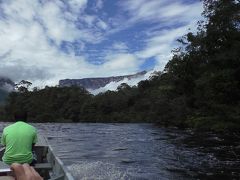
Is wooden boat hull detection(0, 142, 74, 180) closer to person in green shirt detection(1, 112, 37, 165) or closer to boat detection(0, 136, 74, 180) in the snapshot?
boat detection(0, 136, 74, 180)

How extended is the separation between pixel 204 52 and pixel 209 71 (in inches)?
190

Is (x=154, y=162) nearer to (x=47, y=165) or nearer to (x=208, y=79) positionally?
(x=47, y=165)

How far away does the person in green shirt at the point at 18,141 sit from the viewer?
29.0 ft

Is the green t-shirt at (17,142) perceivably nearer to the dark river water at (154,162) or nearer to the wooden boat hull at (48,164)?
the wooden boat hull at (48,164)

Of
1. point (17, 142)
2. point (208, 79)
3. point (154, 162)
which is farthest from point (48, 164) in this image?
point (208, 79)

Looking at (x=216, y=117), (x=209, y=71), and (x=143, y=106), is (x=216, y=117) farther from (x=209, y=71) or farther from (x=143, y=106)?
(x=143, y=106)

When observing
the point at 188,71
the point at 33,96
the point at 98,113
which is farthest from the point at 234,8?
the point at 33,96

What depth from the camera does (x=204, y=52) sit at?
154 ft

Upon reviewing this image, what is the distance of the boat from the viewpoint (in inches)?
343

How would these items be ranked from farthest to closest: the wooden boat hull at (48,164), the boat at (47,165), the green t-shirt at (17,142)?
1. the wooden boat hull at (48,164)
2. the green t-shirt at (17,142)
3. the boat at (47,165)

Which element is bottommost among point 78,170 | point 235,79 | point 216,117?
point 78,170

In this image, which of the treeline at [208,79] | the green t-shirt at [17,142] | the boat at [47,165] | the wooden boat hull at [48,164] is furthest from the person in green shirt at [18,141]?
the treeline at [208,79]

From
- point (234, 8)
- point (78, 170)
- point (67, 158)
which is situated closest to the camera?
point (78, 170)

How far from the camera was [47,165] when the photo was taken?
33.4 feet
